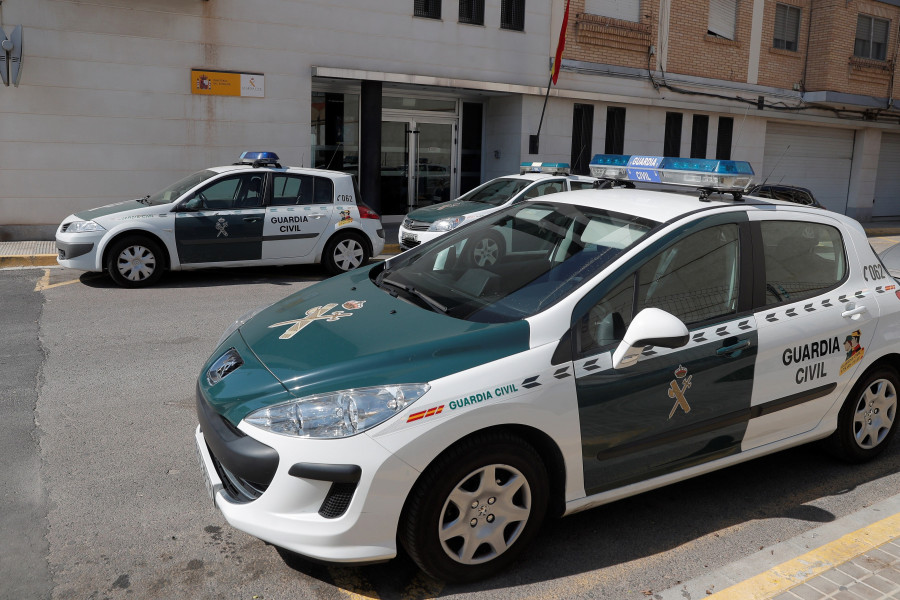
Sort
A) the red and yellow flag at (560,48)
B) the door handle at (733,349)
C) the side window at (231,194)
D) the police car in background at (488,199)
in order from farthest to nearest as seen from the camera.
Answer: the red and yellow flag at (560,48) → the police car in background at (488,199) → the side window at (231,194) → the door handle at (733,349)

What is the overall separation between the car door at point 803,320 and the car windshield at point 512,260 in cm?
78

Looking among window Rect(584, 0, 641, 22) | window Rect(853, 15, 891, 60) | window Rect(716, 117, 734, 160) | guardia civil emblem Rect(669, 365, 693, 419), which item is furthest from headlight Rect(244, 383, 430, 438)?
window Rect(853, 15, 891, 60)

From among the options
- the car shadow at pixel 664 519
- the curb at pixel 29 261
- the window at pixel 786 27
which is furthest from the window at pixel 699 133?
the car shadow at pixel 664 519

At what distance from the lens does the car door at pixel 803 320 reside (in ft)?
12.7

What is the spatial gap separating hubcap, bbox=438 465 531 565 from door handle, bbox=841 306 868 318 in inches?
84.0

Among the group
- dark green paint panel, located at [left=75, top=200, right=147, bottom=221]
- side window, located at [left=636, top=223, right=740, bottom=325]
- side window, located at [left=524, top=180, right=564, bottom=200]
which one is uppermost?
side window, located at [left=524, top=180, right=564, bottom=200]

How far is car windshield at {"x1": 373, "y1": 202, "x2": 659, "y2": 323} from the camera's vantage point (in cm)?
357

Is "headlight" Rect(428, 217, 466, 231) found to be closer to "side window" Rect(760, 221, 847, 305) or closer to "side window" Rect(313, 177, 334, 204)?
"side window" Rect(313, 177, 334, 204)

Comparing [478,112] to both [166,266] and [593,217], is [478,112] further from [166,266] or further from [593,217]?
[593,217]

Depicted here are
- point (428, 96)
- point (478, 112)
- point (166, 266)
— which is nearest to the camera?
point (166, 266)

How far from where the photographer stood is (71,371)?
5898mm

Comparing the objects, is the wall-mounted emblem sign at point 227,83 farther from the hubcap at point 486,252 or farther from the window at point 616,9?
the hubcap at point 486,252

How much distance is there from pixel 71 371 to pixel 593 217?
13.7 ft

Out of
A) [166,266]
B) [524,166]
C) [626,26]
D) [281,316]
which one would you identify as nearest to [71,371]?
[281,316]
